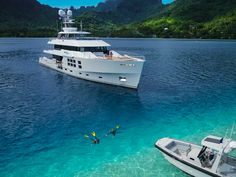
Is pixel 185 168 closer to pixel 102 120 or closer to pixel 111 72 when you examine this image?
pixel 102 120

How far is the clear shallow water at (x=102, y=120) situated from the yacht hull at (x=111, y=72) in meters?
1.30

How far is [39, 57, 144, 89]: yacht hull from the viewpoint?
136 feet

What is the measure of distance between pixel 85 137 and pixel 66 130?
300 centimetres

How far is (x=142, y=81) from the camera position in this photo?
50375mm

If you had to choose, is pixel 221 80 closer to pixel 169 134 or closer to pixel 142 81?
pixel 142 81

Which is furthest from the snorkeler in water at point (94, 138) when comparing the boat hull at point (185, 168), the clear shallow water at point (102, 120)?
the boat hull at point (185, 168)

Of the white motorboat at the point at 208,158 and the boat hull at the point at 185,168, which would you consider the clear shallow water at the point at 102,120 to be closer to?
the boat hull at the point at 185,168

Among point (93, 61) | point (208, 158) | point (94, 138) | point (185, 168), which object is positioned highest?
point (93, 61)

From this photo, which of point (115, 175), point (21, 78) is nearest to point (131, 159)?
point (115, 175)

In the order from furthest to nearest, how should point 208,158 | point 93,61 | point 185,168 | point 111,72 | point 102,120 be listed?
point 93,61 → point 111,72 → point 102,120 → point 185,168 → point 208,158

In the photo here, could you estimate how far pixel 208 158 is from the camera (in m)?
17.0

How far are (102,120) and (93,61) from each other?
17.0 meters

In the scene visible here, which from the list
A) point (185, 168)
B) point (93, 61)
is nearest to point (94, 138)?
point (185, 168)

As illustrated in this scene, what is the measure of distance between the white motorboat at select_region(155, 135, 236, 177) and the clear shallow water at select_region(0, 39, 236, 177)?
141 centimetres
